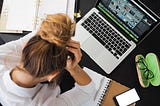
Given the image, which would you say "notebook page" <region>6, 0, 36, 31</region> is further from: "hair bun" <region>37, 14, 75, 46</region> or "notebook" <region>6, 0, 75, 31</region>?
"hair bun" <region>37, 14, 75, 46</region>

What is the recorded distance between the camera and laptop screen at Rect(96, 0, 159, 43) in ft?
3.56

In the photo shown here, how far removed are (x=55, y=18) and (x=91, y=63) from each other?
381 millimetres

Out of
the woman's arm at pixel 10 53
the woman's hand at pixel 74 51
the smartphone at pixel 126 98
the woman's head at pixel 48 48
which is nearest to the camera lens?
the woman's head at pixel 48 48

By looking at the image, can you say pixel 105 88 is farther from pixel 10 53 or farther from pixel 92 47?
pixel 10 53

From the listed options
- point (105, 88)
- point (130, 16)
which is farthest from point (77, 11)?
point (105, 88)

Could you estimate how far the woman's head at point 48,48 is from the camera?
76 cm

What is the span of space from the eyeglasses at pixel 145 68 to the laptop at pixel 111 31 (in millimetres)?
57

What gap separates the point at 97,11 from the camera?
119 centimetres

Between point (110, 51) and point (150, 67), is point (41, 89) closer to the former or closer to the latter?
point (110, 51)

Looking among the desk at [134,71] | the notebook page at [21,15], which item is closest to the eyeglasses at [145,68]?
the desk at [134,71]

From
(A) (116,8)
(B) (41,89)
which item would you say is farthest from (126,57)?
(B) (41,89)

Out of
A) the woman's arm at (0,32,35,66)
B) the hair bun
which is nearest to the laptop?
the woman's arm at (0,32,35,66)

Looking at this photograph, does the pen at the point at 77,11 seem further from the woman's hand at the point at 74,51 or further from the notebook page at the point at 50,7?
the woman's hand at the point at 74,51

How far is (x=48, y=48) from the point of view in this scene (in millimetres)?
758
